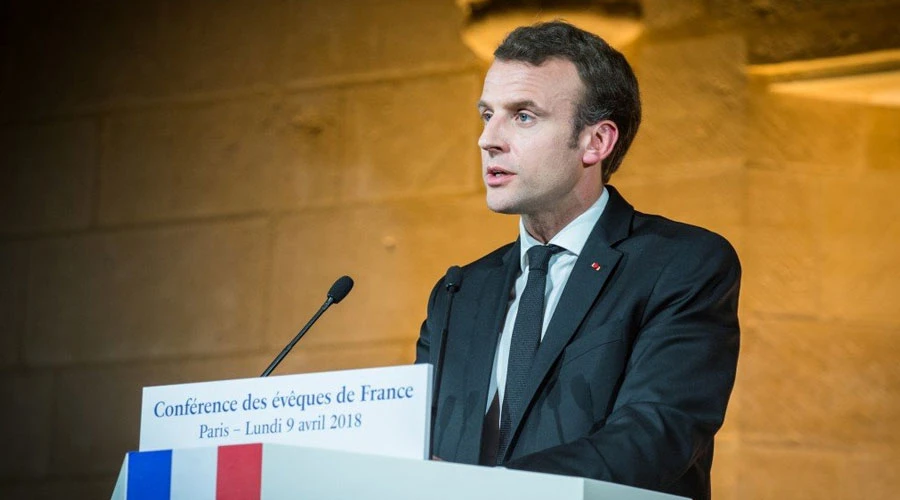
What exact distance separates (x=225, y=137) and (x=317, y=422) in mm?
3455

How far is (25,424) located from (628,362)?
11.2 ft

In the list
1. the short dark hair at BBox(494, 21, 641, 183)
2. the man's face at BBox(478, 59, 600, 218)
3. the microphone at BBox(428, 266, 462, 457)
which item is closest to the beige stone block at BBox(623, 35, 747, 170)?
the short dark hair at BBox(494, 21, 641, 183)

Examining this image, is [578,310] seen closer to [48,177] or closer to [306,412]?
Answer: [306,412]

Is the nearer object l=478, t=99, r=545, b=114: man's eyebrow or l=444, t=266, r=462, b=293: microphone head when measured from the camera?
l=444, t=266, r=462, b=293: microphone head

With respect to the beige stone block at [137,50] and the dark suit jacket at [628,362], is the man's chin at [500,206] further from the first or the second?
the beige stone block at [137,50]

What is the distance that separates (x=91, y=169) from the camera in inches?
232

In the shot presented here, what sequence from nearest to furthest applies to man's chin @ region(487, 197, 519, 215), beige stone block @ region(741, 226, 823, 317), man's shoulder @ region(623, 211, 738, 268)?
1. man's shoulder @ region(623, 211, 738, 268)
2. man's chin @ region(487, 197, 519, 215)
3. beige stone block @ region(741, 226, 823, 317)

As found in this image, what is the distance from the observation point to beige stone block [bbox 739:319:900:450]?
186 inches

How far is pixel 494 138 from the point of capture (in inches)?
127

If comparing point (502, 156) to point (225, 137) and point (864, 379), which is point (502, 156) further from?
point (225, 137)

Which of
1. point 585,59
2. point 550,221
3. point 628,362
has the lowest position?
point 628,362

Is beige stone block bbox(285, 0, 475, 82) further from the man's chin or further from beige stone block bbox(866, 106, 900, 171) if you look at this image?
the man's chin

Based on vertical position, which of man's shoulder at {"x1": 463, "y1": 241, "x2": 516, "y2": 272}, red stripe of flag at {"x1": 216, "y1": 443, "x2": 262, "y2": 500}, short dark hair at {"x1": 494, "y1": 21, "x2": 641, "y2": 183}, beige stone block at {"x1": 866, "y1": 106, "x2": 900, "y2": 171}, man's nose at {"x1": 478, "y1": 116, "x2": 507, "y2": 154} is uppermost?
beige stone block at {"x1": 866, "y1": 106, "x2": 900, "y2": 171}

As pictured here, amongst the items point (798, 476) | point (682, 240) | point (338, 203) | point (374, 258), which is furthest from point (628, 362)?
point (338, 203)
